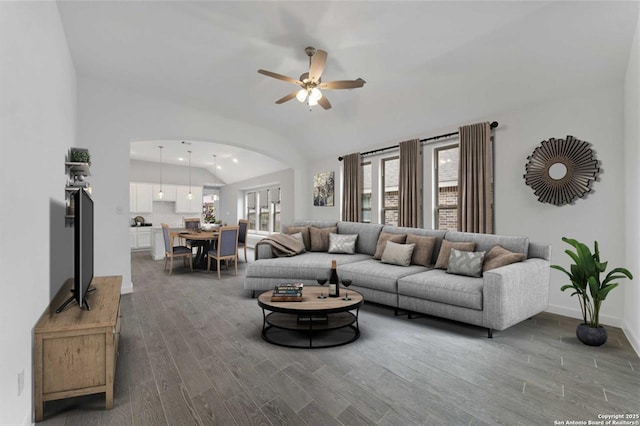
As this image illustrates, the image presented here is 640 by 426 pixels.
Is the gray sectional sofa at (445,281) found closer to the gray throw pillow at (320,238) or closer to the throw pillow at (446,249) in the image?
the throw pillow at (446,249)

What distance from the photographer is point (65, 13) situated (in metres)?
2.92

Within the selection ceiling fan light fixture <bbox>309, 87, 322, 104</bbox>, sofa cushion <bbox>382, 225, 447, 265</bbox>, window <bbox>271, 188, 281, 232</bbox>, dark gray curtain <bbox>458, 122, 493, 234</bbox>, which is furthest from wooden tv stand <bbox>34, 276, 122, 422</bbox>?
window <bbox>271, 188, 281, 232</bbox>

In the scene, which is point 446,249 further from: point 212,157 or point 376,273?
point 212,157

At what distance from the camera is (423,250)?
3969 mm

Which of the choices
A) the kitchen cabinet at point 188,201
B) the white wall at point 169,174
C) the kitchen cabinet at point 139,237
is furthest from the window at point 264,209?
the kitchen cabinet at point 139,237

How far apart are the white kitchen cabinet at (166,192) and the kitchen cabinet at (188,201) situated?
125mm

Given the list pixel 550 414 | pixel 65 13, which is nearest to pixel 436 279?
pixel 550 414

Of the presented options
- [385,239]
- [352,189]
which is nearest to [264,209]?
[352,189]

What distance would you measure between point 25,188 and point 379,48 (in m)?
3.33

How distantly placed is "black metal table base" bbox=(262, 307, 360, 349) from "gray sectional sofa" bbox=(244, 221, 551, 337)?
0.67m

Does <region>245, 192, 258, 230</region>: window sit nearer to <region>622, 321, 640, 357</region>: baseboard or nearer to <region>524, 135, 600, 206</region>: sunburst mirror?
<region>524, 135, 600, 206</region>: sunburst mirror

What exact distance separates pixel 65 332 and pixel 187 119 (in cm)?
428

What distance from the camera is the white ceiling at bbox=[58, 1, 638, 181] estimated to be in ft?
9.18

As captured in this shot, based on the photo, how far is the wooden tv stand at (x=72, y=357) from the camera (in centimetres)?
175
